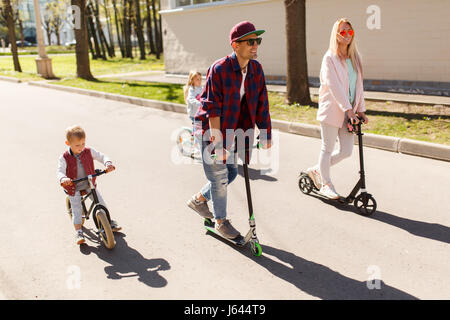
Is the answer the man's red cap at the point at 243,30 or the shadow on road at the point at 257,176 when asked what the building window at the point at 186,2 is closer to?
the shadow on road at the point at 257,176

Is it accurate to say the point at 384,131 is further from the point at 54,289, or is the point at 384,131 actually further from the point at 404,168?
the point at 54,289

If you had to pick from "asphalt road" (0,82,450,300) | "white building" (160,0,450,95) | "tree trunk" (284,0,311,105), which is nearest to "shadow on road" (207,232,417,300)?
"asphalt road" (0,82,450,300)

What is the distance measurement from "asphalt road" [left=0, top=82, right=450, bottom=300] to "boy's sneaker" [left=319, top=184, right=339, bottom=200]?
125mm

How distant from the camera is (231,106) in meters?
3.52

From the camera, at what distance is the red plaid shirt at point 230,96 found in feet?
11.4

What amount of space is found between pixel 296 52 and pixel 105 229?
24.4ft

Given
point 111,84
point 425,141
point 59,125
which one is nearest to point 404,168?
point 425,141

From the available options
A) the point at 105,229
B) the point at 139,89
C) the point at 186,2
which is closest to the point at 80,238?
the point at 105,229

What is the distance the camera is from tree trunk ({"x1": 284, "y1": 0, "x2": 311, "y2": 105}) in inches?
384

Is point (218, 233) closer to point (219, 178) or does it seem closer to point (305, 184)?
point (219, 178)

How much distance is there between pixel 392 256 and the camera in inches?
146

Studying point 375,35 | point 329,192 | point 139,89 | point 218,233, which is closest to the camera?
point 218,233

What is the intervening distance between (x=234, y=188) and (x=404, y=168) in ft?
8.23

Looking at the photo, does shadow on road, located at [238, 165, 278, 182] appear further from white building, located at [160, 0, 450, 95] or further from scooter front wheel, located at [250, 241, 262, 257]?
white building, located at [160, 0, 450, 95]
